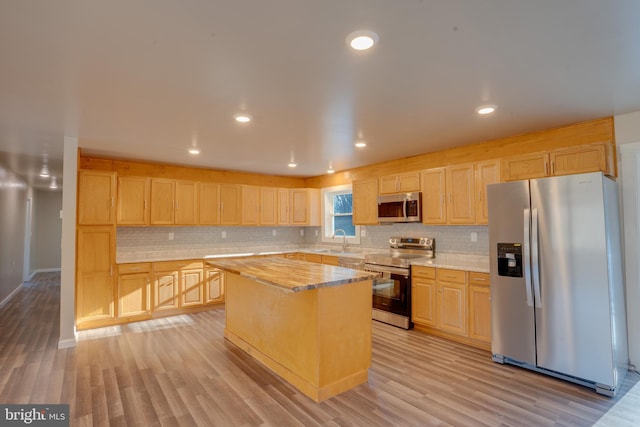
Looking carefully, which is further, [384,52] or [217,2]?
[384,52]

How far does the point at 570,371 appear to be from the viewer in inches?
113

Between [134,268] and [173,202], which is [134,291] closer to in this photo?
[134,268]

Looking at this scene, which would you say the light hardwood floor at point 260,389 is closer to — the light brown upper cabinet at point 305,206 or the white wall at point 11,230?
the white wall at point 11,230

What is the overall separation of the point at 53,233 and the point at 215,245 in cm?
682

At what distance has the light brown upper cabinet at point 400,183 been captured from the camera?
4.72 meters

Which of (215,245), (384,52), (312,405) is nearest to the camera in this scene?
(384,52)

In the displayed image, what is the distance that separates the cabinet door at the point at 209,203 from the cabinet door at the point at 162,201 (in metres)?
0.46

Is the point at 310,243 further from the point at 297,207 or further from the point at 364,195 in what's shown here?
the point at 364,195

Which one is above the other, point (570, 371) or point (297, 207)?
point (297, 207)

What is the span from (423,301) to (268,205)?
340cm

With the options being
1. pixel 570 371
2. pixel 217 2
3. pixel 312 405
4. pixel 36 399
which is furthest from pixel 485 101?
pixel 36 399

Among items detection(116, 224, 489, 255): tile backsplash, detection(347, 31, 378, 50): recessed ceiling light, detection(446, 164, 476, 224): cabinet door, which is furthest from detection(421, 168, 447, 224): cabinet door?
detection(347, 31, 378, 50): recessed ceiling light

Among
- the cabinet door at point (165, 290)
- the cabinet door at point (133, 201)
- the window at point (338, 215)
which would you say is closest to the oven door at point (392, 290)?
the window at point (338, 215)

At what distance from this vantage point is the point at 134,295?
477 cm
